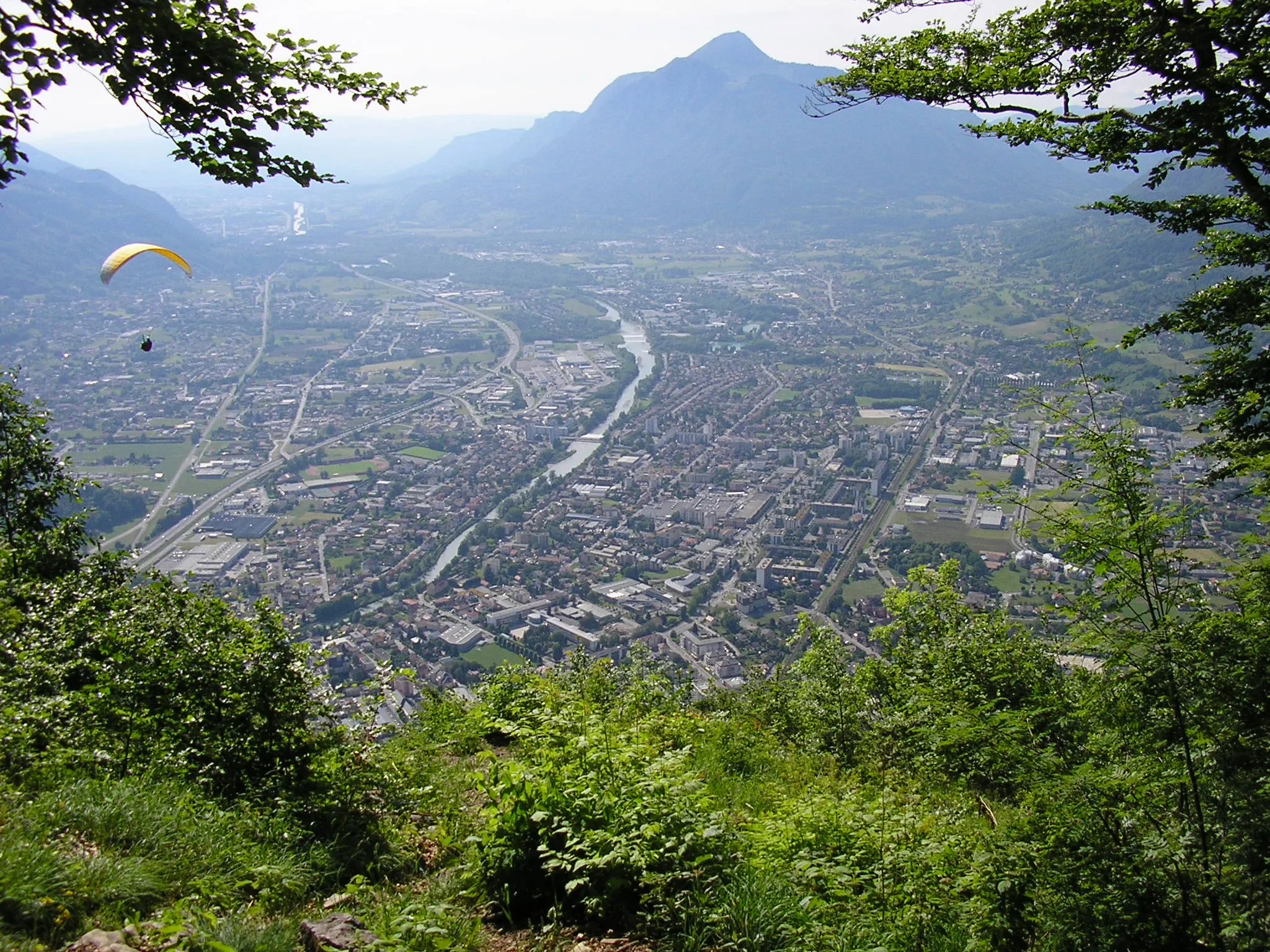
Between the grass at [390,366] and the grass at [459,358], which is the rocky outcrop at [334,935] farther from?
the grass at [459,358]

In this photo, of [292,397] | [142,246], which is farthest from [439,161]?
[142,246]

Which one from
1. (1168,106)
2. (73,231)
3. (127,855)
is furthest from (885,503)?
(73,231)

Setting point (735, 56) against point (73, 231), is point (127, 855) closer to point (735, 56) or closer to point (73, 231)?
point (73, 231)

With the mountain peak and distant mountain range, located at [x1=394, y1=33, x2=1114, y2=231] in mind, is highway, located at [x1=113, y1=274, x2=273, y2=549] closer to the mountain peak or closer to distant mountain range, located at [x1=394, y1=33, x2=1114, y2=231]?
distant mountain range, located at [x1=394, y1=33, x2=1114, y2=231]

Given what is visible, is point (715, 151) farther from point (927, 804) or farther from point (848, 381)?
point (927, 804)

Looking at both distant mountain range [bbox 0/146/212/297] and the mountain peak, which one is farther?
the mountain peak

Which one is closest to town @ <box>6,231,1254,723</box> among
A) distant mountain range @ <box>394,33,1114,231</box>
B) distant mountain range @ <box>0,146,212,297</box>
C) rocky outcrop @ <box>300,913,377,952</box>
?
rocky outcrop @ <box>300,913,377,952</box>

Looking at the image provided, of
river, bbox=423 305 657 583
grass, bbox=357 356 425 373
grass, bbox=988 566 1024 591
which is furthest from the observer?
grass, bbox=357 356 425 373
